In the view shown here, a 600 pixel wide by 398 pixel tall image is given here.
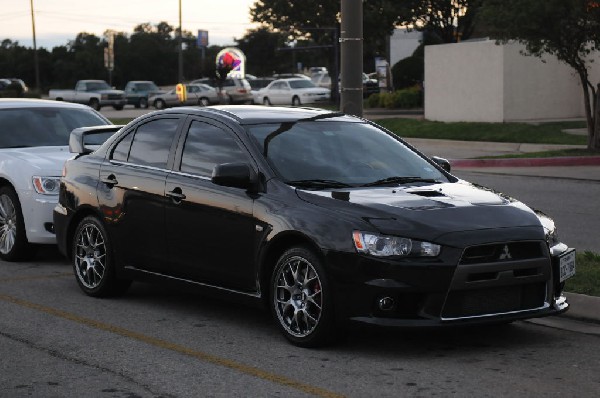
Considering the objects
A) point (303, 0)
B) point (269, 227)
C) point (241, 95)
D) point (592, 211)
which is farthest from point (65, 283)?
point (241, 95)

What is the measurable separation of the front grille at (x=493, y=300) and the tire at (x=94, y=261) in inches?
130

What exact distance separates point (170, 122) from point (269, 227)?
6.02 feet

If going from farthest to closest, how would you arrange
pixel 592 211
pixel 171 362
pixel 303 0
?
pixel 303 0
pixel 592 211
pixel 171 362

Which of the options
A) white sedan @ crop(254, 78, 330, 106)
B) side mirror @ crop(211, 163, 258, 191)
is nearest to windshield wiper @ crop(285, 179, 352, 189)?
side mirror @ crop(211, 163, 258, 191)

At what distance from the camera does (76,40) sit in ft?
454

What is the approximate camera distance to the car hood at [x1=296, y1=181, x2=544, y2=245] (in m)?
6.93

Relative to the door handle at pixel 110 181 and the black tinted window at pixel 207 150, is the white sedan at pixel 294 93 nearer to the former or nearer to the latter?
the door handle at pixel 110 181

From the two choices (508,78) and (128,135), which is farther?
(508,78)

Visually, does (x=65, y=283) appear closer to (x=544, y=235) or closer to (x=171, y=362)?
(x=171, y=362)

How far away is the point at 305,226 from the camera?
23.8ft

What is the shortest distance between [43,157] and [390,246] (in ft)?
19.5

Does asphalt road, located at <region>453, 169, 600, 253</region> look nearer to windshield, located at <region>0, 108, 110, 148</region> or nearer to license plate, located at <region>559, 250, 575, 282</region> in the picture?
license plate, located at <region>559, 250, 575, 282</region>

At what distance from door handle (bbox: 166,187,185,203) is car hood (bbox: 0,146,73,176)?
331cm

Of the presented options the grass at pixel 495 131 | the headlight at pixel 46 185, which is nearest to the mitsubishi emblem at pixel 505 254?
the headlight at pixel 46 185
